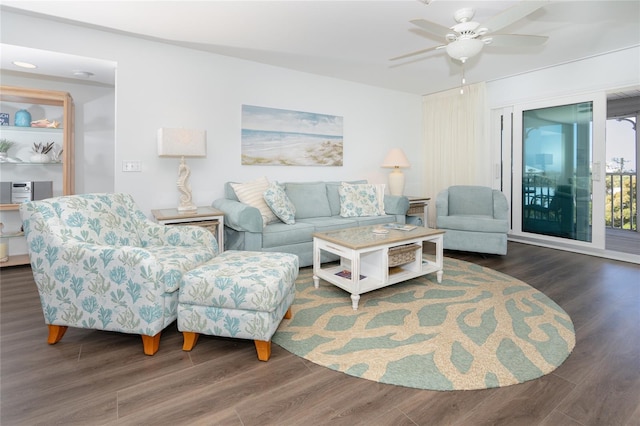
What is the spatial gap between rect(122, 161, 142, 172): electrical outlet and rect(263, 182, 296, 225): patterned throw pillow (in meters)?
1.36

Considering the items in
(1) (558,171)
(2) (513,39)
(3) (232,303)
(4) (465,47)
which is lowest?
(3) (232,303)

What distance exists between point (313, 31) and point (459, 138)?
3.18 meters

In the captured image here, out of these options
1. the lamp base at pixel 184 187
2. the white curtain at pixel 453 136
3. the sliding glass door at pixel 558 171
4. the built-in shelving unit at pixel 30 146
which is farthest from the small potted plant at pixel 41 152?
the sliding glass door at pixel 558 171

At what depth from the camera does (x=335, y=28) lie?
3080mm

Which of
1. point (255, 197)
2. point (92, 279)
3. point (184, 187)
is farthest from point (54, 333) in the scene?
point (255, 197)

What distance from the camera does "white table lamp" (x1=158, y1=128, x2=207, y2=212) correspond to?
3.18 meters

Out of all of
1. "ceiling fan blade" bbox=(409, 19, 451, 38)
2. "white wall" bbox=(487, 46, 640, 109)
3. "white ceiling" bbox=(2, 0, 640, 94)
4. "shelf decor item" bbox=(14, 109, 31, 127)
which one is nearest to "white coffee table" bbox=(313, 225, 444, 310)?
"ceiling fan blade" bbox=(409, 19, 451, 38)

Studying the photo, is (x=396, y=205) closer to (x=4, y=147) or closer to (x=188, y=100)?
(x=188, y=100)

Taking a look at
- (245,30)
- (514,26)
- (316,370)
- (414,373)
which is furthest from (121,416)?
(514,26)

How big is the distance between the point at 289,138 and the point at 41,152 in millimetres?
2855

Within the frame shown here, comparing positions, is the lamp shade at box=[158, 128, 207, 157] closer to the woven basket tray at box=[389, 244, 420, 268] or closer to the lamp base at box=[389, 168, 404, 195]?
the woven basket tray at box=[389, 244, 420, 268]

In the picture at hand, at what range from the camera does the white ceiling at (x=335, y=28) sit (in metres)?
2.70

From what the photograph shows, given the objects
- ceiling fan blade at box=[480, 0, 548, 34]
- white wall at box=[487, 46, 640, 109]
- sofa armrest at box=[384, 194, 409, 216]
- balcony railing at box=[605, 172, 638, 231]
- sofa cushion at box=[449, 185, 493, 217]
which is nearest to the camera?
ceiling fan blade at box=[480, 0, 548, 34]

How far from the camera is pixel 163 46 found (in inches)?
137
